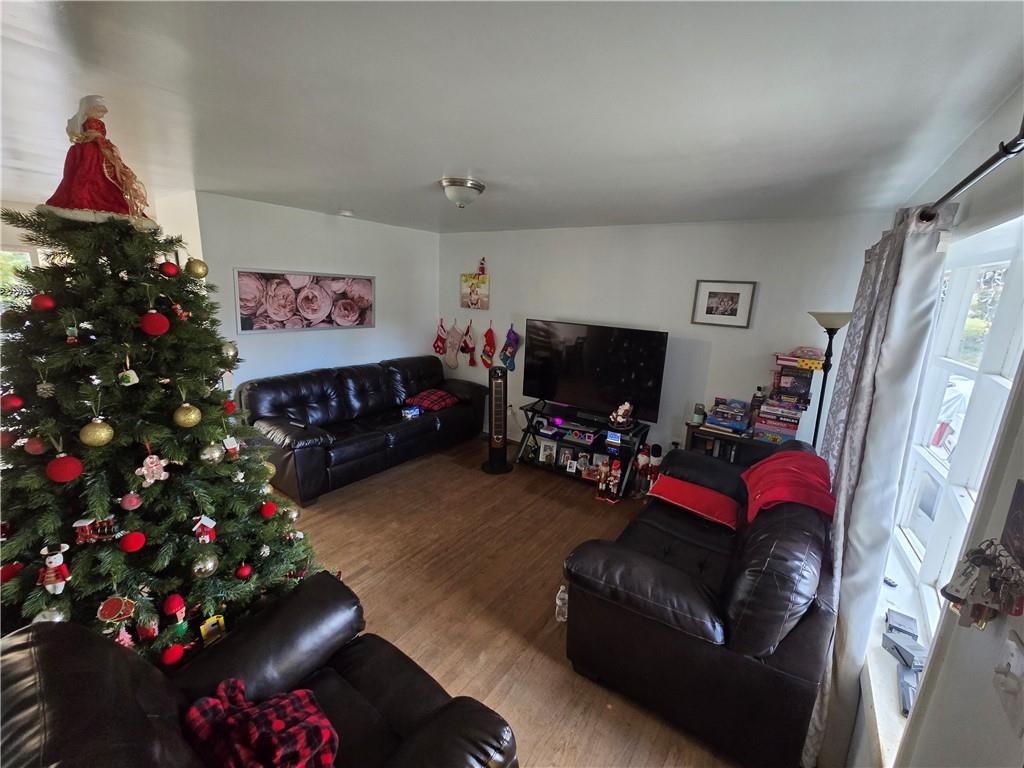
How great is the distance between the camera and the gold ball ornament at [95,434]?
1070 mm

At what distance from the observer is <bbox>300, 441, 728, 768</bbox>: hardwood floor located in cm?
162

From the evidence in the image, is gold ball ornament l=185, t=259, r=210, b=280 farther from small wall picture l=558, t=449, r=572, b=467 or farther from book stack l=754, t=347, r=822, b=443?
book stack l=754, t=347, r=822, b=443

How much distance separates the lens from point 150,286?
3.86ft

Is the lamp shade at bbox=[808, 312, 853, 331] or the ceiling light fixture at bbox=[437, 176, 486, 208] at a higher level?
the ceiling light fixture at bbox=[437, 176, 486, 208]

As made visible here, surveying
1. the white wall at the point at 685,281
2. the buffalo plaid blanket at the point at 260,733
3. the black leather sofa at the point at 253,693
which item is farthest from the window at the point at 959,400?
the buffalo plaid blanket at the point at 260,733

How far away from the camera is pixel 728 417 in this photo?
3.10m

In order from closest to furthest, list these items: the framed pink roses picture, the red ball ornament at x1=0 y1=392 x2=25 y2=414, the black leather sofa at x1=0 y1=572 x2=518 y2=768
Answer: the black leather sofa at x1=0 y1=572 x2=518 y2=768, the red ball ornament at x1=0 y1=392 x2=25 y2=414, the framed pink roses picture

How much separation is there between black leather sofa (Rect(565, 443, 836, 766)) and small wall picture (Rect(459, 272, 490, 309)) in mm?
3310

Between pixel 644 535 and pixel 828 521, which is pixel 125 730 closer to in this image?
pixel 644 535

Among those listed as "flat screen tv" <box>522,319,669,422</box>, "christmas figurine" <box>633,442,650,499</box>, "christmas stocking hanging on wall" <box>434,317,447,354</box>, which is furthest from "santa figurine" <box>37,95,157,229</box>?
"christmas stocking hanging on wall" <box>434,317,447,354</box>

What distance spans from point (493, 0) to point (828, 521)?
2.13 metres

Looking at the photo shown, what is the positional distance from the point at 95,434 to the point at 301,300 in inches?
116

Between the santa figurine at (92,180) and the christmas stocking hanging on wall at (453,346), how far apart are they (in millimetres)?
3644

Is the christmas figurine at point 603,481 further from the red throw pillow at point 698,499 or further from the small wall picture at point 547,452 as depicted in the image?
the red throw pillow at point 698,499
